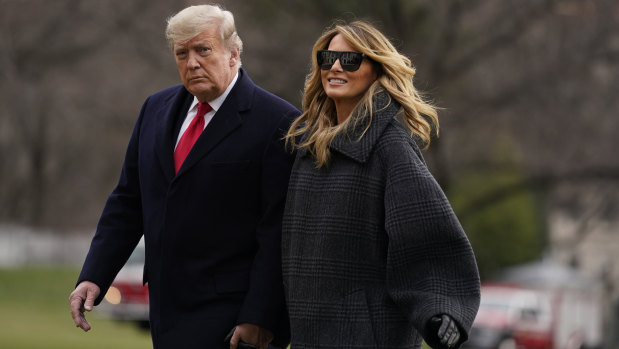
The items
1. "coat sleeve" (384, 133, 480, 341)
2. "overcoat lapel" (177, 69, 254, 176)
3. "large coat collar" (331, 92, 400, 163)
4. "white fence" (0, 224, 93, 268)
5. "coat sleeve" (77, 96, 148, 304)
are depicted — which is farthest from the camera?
"white fence" (0, 224, 93, 268)

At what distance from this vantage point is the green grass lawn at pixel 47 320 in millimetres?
12508

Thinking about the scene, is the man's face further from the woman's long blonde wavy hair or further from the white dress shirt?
the woman's long blonde wavy hair

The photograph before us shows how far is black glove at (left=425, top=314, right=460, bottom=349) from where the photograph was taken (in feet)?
12.7

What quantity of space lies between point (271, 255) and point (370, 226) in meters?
0.48

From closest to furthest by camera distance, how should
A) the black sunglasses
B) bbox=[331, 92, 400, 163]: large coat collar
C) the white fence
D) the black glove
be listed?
the black glove
bbox=[331, 92, 400, 163]: large coat collar
the black sunglasses
the white fence

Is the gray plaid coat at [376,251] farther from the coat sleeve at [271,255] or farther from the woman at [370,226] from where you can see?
the coat sleeve at [271,255]

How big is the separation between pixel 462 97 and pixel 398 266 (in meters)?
15.2

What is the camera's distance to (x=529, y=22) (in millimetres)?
18562

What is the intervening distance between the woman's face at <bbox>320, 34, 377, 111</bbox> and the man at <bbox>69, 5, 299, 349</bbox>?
1.18ft

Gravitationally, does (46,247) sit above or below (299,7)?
below

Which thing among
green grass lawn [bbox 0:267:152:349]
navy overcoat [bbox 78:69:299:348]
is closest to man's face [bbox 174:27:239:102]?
navy overcoat [bbox 78:69:299:348]

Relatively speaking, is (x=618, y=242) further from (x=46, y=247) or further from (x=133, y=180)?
(x=133, y=180)

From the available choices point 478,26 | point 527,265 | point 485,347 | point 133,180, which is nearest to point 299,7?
point 478,26

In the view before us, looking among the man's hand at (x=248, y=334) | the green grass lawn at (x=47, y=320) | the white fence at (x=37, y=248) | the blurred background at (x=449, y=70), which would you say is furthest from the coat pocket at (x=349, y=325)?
the white fence at (x=37, y=248)
